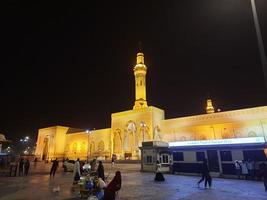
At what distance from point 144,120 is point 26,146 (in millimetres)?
77599

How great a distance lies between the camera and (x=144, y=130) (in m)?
42.0

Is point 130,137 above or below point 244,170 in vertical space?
above

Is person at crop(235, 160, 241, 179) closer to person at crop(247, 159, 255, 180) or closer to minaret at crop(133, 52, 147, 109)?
Result: person at crop(247, 159, 255, 180)

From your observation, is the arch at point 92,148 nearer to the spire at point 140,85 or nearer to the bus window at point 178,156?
the spire at point 140,85

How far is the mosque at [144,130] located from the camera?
1371 inches

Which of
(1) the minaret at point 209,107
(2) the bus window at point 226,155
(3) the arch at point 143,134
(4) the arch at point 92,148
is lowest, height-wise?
(2) the bus window at point 226,155

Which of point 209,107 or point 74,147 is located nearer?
point 74,147

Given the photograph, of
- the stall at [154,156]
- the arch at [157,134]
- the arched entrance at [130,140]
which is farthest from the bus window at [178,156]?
the arched entrance at [130,140]

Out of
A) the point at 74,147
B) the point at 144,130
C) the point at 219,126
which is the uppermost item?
the point at 144,130

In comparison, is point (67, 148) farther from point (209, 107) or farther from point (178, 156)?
point (178, 156)

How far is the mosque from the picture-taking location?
114 feet

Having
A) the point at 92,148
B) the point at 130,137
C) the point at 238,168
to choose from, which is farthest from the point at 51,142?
the point at 238,168

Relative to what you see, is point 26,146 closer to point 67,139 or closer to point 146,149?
point 67,139

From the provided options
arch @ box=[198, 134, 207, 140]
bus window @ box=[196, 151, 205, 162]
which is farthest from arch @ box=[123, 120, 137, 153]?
bus window @ box=[196, 151, 205, 162]
